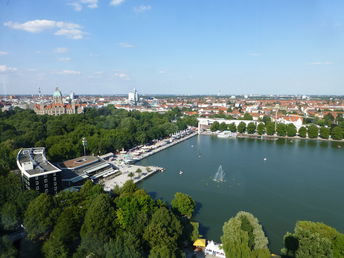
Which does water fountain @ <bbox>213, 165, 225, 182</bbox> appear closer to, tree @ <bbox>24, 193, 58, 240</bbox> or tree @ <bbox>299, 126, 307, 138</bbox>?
tree @ <bbox>24, 193, 58, 240</bbox>

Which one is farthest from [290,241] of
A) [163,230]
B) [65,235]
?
[65,235]

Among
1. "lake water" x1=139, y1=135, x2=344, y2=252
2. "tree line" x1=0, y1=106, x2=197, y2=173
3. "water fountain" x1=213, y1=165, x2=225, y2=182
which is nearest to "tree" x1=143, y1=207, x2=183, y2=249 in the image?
"lake water" x1=139, y1=135, x2=344, y2=252

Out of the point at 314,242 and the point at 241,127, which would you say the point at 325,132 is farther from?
the point at 314,242

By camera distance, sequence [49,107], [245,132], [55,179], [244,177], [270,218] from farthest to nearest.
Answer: [49,107]
[245,132]
[244,177]
[55,179]
[270,218]

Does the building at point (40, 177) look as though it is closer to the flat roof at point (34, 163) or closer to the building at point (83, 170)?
the flat roof at point (34, 163)

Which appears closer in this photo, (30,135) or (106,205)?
(106,205)

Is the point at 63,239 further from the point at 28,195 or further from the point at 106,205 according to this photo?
the point at 28,195

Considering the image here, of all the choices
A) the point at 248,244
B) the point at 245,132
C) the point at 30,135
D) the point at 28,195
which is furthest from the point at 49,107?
the point at 248,244
